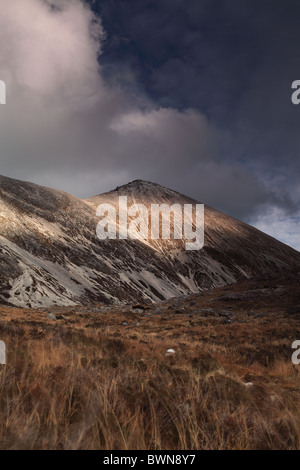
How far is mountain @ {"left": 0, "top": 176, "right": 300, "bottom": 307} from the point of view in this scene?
59.6 meters

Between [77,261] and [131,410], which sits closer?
[131,410]

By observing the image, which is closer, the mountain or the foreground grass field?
the foreground grass field

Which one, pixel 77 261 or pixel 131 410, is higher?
pixel 77 261

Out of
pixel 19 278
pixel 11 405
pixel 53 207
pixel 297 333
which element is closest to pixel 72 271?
pixel 19 278

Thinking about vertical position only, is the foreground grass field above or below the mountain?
below

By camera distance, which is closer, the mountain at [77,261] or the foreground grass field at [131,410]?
the foreground grass field at [131,410]

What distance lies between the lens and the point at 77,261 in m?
82.8

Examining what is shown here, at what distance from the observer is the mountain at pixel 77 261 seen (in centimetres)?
5956

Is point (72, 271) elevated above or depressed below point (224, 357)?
above

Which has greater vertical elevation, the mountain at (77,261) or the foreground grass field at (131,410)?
the mountain at (77,261)

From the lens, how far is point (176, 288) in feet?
352

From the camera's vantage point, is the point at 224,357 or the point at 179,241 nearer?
the point at 224,357
